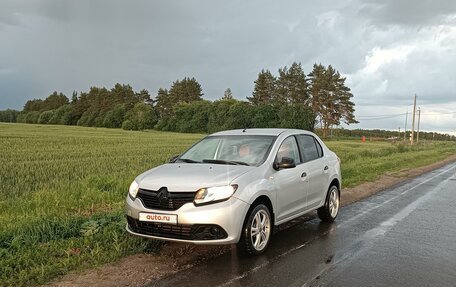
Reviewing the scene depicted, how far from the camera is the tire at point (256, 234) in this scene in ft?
17.9

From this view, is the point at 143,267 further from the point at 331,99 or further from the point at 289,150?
the point at 331,99

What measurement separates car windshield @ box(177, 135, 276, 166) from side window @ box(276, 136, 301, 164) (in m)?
0.21

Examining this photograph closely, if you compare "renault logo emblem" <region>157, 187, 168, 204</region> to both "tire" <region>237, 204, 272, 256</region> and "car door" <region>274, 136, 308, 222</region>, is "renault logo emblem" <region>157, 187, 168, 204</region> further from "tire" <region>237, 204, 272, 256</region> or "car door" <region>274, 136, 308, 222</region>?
"car door" <region>274, 136, 308, 222</region>

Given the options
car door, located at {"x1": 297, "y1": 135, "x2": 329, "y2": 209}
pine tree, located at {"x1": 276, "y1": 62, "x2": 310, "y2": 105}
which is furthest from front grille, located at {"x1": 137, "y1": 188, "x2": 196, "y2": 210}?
pine tree, located at {"x1": 276, "y1": 62, "x2": 310, "y2": 105}

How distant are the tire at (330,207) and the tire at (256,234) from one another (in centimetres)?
230

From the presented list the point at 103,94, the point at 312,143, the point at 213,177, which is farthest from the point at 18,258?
the point at 103,94

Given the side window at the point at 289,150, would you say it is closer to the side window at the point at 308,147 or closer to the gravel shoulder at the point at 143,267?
the side window at the point at 308,147

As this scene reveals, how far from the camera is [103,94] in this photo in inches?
5084

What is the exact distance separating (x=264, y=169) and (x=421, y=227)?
143 inches

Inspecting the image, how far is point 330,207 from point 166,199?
12.8 feet

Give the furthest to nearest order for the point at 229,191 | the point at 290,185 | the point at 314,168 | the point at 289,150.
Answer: the point at 314,168, the point at 289,150, the point at 290,185, the point at 229,191

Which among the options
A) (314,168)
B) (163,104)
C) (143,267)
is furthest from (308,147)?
(163,104)

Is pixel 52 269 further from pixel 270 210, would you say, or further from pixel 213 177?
pixel 270 210

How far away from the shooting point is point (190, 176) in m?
5.40
